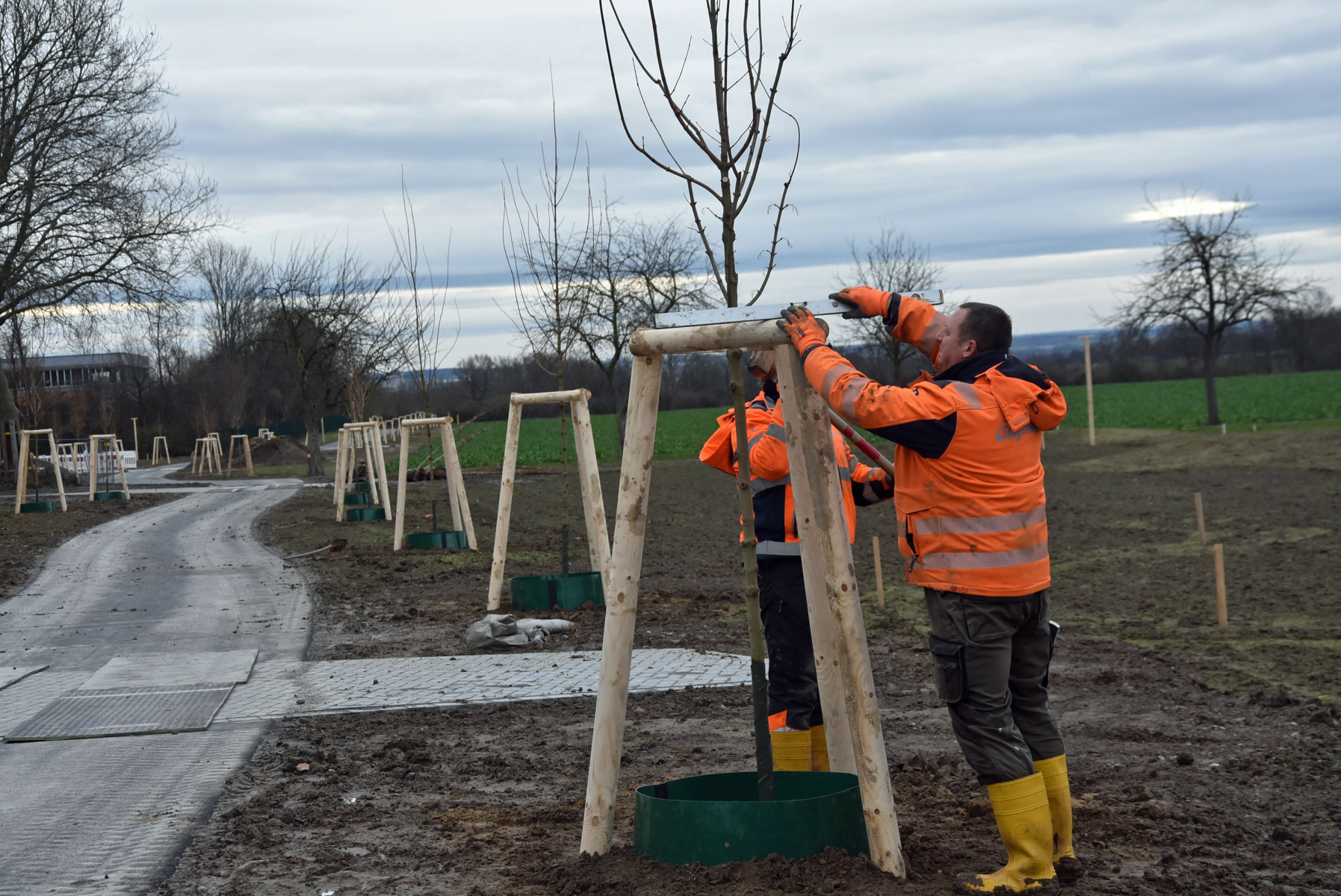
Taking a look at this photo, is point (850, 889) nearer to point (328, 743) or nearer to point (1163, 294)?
point (328, 743)

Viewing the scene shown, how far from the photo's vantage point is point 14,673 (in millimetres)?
7875

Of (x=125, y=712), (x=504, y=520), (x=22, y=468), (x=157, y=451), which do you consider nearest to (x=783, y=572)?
(x=125, y=712)

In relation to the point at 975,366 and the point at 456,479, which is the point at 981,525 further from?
the point at 456,479

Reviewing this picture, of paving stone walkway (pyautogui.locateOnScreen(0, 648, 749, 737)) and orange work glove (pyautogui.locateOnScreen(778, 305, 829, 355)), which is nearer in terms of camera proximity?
orange work glove (pyautogui.locateOnScreen(778, 305, 829, 355))

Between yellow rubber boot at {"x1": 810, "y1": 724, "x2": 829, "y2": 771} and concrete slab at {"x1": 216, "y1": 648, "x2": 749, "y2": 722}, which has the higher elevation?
yellow rubber boot at {"x1": 810, "y1": 724, "x2": 829, "y2": 771}

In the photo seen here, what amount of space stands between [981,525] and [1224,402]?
5215cm

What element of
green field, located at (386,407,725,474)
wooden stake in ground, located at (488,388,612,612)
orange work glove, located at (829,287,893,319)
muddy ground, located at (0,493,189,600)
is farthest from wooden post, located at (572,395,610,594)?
green field, located at (386,407,725,474)

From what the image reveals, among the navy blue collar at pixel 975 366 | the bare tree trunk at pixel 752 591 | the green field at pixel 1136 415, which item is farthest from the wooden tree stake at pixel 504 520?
the green field at pixel 1136 415

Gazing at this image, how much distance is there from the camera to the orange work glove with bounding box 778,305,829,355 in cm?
337

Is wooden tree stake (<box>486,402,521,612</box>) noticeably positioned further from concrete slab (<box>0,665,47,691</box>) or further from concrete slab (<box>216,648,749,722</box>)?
concrete slab (<box>0,665,47,691</box>)

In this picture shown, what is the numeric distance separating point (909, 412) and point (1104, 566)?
379 inches

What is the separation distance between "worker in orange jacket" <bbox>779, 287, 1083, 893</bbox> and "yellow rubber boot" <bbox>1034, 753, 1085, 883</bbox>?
106 mm

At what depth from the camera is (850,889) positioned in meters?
3.28

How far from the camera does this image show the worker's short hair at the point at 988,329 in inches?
142
